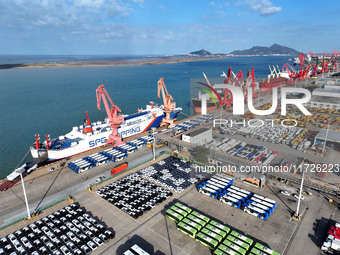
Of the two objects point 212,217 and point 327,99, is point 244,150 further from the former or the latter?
point 327,99

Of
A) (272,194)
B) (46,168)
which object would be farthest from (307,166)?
(46,168)

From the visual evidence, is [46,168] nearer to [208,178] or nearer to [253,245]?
[208,178]

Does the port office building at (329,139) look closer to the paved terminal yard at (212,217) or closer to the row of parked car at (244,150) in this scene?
the row of parked car at (244,150)

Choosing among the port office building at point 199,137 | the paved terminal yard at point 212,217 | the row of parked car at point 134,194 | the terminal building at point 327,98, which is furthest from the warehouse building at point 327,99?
the row of parked car at point 134,194

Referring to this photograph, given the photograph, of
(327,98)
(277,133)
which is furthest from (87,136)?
(327,98)

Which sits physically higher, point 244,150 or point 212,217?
point 244,150
